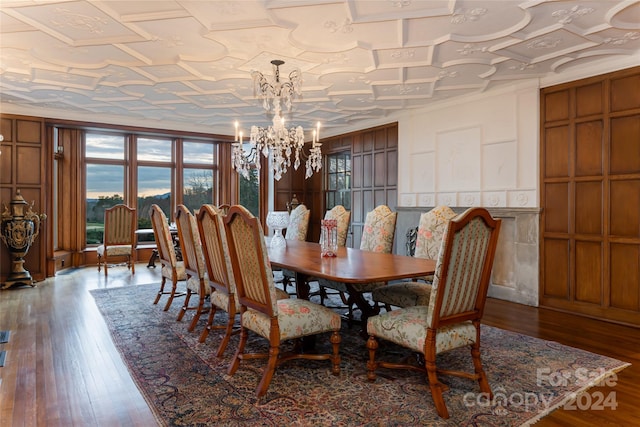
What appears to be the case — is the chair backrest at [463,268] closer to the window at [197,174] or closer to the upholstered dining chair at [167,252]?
the upholstered dining chair at [167,252]

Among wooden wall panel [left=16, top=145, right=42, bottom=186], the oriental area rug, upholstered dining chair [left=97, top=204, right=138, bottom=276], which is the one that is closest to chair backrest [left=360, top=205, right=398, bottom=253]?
the oriental area rug

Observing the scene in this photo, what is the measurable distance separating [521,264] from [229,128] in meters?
5.65

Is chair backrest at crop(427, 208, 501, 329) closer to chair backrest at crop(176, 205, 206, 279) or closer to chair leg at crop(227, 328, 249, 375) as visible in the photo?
chair leg at crop(227, 328, 249, 375)

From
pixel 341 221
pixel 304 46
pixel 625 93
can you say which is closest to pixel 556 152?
pixel 625 93

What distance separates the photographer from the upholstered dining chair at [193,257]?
341cm

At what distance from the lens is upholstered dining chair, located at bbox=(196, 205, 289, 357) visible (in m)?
2.83

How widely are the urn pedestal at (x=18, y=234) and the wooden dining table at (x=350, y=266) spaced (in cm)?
404

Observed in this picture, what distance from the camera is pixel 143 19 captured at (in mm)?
3072

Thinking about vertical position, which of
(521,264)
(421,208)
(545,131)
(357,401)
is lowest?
(357,401)

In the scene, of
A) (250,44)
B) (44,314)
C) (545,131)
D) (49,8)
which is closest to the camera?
(49,8)

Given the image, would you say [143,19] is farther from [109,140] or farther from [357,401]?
[109,140]

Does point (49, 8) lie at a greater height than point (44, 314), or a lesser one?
greater

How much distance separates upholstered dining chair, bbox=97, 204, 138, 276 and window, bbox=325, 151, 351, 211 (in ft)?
12.3

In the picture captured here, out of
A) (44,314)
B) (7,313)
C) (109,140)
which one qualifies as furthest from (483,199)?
(109,140)
